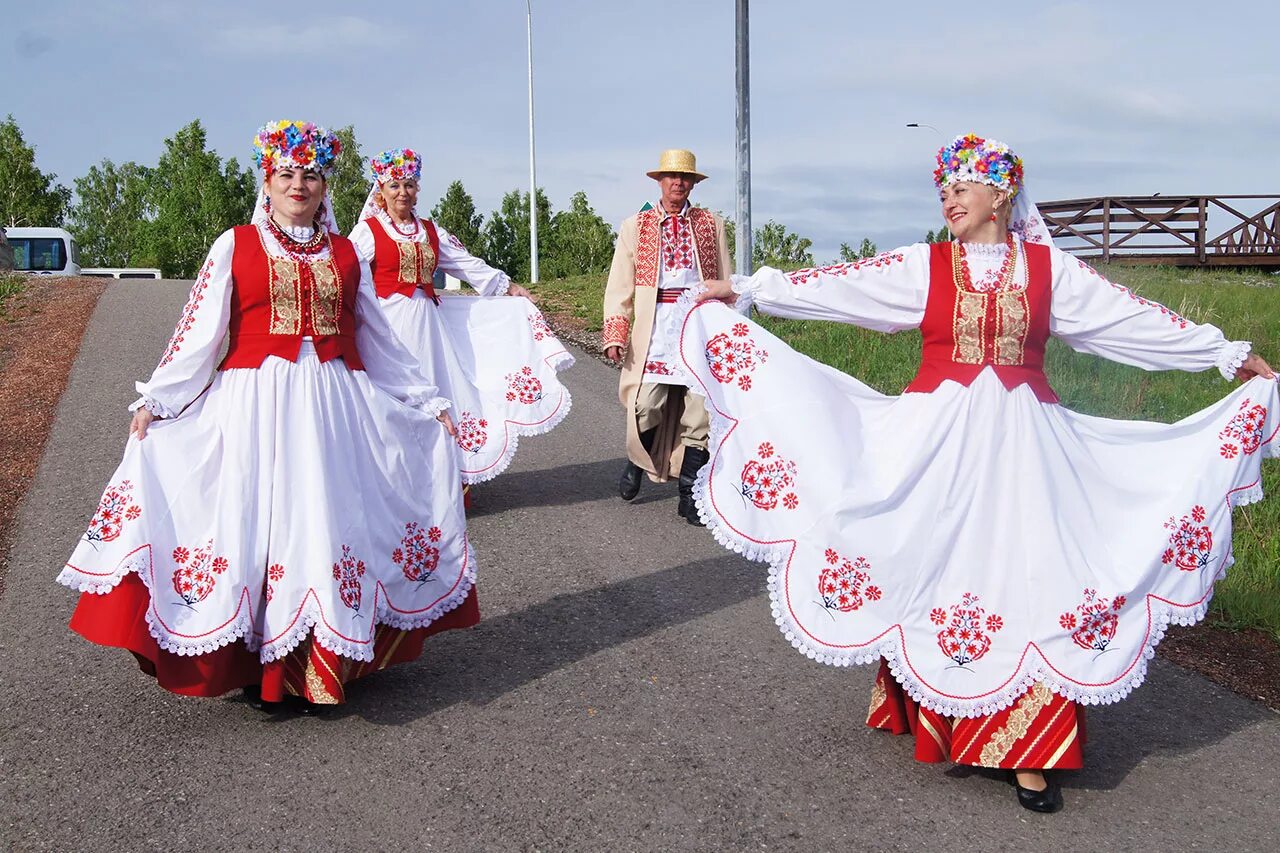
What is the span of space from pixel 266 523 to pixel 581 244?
106ft

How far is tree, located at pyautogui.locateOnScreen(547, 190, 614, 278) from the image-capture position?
36.2 m

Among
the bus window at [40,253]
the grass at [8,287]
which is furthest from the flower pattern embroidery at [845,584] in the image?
the bus window at [40,253]

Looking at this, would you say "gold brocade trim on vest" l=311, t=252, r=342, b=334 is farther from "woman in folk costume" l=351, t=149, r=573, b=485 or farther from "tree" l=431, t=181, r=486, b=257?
"tree" l=431, t=181, r=486, b=257

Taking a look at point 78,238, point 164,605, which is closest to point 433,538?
point 164,605

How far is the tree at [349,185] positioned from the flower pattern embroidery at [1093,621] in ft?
155

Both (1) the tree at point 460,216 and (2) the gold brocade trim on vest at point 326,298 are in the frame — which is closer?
(2) the gold brocade trim on vest at point 326,298

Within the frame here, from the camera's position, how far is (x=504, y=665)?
5090mm

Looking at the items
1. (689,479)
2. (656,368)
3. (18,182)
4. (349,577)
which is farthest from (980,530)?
(18,182)

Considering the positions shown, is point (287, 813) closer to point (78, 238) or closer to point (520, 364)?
point (520, 364)

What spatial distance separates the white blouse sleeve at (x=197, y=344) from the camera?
A: 4.37 meters

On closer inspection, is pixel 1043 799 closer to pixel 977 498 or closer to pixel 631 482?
pixel 977 498

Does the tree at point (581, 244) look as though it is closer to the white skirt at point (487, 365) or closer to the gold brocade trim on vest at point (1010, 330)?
the white skirt at point (487, 365)

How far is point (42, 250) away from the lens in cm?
3975

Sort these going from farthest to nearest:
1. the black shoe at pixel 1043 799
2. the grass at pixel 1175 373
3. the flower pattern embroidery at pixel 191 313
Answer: the grass at pixel 1175 373
the flower pattern embroidery at pixel 191 313
the black shoe at pixel 1043 799
